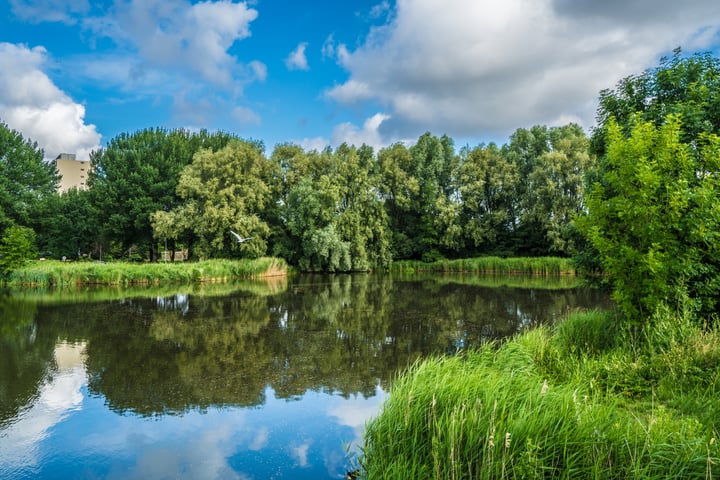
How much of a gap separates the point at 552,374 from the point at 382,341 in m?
5.36

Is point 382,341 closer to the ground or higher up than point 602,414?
closer to the ground

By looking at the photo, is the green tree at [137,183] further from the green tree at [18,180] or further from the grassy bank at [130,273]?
the grassy bank at [130,273]

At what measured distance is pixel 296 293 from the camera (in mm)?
22828

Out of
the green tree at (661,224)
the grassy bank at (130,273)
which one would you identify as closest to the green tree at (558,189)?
the grassy bank at (130,273)

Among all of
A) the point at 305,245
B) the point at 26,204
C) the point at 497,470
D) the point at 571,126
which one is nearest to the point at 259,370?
the point at 497,470

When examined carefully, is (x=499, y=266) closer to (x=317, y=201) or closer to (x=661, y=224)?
(x=317, y=201)

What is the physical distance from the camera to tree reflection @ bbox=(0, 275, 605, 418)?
789 cm

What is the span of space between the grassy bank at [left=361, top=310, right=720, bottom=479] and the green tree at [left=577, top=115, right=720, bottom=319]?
0.83 m

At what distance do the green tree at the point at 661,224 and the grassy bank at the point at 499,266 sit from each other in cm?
2356

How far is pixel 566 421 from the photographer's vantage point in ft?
12.0

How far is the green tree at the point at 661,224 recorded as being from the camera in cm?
694

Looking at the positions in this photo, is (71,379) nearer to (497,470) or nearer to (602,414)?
(497,470)

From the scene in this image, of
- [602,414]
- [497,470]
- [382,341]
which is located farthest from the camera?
[382,341]

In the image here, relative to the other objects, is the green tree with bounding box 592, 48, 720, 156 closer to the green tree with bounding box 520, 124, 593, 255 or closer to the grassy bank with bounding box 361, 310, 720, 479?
the grassy bank with bounding box 361, 310, 720, 479
